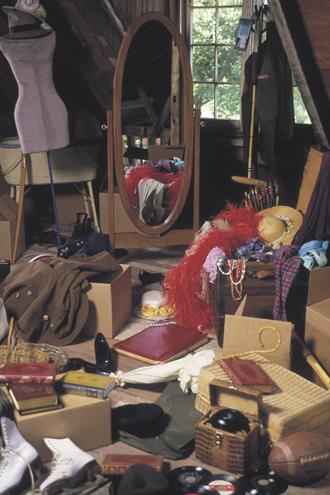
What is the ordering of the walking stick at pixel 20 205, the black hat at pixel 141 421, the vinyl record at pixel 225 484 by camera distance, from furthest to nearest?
the walking stick at pixel 20 205
the black hat at pixel 141 421
the vinyl record at pixel 225 484

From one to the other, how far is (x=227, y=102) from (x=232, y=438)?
3.21 metres

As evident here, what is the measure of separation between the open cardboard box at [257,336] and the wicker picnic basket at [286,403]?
131 millimetres

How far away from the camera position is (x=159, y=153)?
4719 millimetres

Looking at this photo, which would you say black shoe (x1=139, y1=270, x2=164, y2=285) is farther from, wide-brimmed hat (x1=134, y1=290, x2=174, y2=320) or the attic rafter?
the attic rafter

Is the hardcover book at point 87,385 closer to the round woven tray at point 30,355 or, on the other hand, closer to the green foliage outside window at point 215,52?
the round woven tray at point 30,355

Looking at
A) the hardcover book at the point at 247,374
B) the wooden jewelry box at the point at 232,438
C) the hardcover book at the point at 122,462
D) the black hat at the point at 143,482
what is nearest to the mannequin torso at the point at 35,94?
the hardcover book at the point at 247,374

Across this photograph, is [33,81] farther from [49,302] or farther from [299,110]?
[299,110]

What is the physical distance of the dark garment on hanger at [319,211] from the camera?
3859mm

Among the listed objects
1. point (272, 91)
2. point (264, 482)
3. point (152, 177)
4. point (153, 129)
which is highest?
point (272, 91)

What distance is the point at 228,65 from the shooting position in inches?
205

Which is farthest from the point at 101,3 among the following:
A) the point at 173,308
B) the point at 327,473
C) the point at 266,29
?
the point at 327,473

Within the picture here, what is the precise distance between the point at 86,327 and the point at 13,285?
42 cm

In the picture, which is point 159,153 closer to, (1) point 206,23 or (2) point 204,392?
(1) point 206,23

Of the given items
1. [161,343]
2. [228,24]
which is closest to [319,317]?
[161,343]
